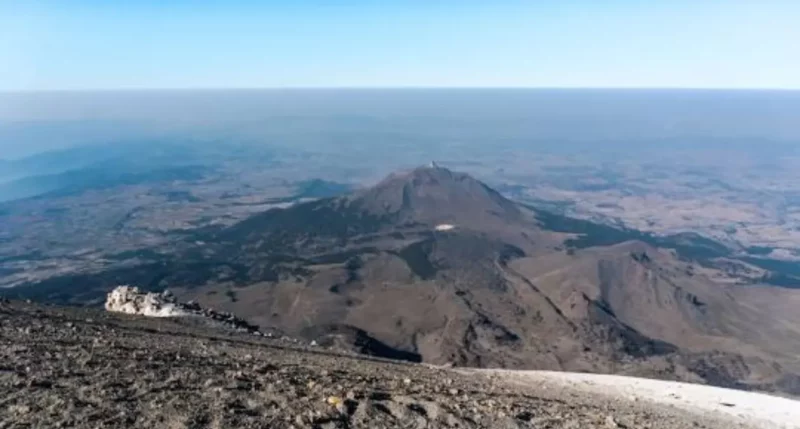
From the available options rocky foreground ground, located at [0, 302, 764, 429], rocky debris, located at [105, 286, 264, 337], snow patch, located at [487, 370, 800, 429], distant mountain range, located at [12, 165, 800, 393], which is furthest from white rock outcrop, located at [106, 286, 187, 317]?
distant mountain range, located at [12, 165, 800, 393]

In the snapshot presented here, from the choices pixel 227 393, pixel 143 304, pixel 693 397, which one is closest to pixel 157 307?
pixel 143 304

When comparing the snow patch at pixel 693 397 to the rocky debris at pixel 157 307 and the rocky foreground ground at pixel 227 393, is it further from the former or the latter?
the rocky debris at pixel 157 307

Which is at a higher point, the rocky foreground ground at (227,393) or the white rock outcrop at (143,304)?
the rocky foreground ground at (227,393)

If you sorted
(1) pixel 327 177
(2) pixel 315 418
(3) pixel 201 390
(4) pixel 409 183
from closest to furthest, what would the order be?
1. (2) pixel 315 418
2. (3) pixel 201 390
3. (4) pixel 409 183
4. (1) pixel 327 177

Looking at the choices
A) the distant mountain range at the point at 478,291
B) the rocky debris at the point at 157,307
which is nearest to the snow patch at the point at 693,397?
the rocky debris at the point at 157,307

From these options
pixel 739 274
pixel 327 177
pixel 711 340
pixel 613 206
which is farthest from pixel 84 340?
pixel 327 177

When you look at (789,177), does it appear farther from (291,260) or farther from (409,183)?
(291,260)

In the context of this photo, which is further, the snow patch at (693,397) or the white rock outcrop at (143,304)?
the white rock outcrop at (143,304)

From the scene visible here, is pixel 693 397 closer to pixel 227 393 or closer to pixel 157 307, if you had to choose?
pixel 227 393
